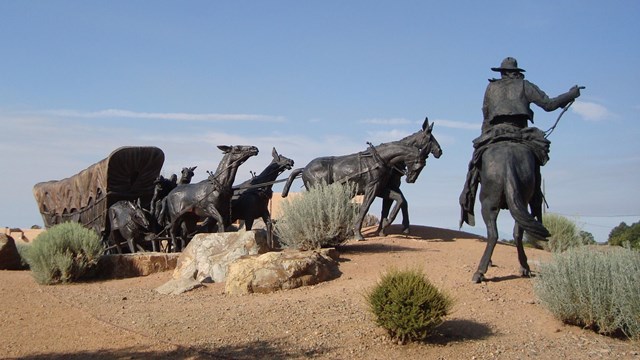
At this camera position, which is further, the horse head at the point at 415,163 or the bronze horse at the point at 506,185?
the horse head at the point at 415,163

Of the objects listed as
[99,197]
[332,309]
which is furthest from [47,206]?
[332,309]

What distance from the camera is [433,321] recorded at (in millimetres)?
7266

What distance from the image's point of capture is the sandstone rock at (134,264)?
47.2 feet

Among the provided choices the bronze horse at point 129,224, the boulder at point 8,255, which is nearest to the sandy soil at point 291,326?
the bronze horse at point 129,224

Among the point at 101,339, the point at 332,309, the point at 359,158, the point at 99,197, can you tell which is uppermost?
the point at 359,158

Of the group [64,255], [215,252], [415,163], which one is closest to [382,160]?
[415,163]

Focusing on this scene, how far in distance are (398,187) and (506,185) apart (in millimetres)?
7795

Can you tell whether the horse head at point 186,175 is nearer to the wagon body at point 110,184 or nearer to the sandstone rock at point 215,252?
the wagon body at point 110,184

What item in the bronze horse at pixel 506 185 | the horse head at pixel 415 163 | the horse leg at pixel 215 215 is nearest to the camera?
the bronze horse at pixel 506 185

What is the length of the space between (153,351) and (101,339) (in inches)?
42.4

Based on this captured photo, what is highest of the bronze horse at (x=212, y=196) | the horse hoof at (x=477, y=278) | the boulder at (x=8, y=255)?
the bronze horse at (x=212, y=196)

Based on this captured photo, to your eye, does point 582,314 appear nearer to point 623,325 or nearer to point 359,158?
point 623,325

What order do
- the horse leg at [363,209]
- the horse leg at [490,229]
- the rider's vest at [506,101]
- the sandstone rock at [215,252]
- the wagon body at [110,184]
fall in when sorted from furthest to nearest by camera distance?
the wagon body at [110,184] < the horse leg at [363,209] < the sandstone rock at [215,252] < the rider's vest at [506,101] < the horse leg at [490,229]

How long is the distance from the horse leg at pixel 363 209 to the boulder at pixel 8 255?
888cm
